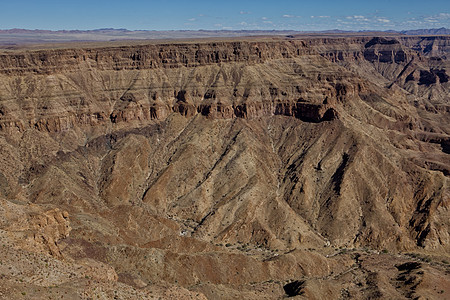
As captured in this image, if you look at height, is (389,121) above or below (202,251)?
above

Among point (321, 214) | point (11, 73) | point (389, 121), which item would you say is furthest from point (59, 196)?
point (389, 121)

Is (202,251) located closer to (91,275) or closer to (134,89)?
(91,275)

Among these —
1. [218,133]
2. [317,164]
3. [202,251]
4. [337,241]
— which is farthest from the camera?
[218,133]

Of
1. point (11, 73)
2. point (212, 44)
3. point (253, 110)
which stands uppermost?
point (212, 44)

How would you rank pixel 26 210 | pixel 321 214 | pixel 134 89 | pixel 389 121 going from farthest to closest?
pixel 389 121 < pixel 134 89 < pixel 321 214 < pixel 26 210

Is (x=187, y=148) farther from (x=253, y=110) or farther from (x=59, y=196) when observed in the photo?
(x=59, y=196)

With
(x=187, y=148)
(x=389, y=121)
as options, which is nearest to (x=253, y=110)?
(x=187, y=148)

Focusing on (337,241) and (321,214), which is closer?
(337,241)
